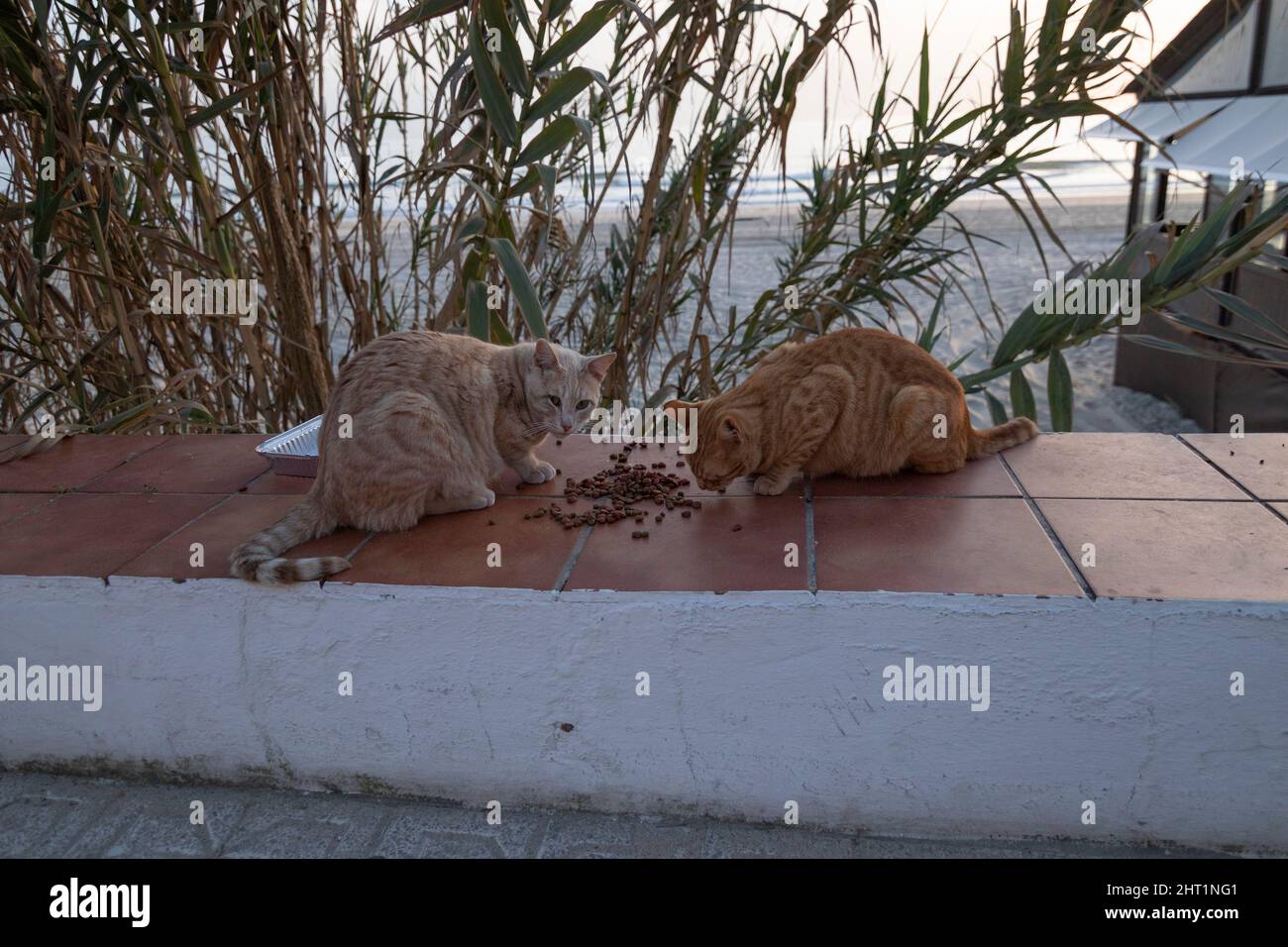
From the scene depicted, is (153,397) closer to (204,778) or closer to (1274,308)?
(204,778)

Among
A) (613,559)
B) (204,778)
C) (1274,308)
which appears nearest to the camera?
(613,559)

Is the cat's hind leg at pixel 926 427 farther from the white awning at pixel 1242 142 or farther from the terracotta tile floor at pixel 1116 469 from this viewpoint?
the white awning at pixel 1242 142

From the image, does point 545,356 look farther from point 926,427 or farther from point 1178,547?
point 1178,547

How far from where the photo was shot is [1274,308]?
641 cm

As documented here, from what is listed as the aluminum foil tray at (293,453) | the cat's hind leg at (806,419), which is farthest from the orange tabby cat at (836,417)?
the aluminum foil tray at (293,453)

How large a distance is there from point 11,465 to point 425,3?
1.93 m

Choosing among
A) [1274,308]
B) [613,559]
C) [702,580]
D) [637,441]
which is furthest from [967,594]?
[1274,308]

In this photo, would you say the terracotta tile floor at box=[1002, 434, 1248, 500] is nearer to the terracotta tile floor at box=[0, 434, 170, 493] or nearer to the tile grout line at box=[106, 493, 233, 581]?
the tile grout line at box=[106, 493, 233, 581]

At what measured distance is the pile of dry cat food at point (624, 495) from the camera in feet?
7.97

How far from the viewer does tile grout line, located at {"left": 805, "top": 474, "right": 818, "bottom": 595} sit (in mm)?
1988

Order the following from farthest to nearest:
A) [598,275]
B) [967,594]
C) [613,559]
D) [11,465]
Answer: [598,275] → [11,465] → [613,559] → [967,594]

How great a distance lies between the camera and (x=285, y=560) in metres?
2.10

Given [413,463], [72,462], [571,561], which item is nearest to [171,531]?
[413,463]

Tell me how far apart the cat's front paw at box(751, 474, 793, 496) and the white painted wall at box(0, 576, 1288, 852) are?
2.16 ft
